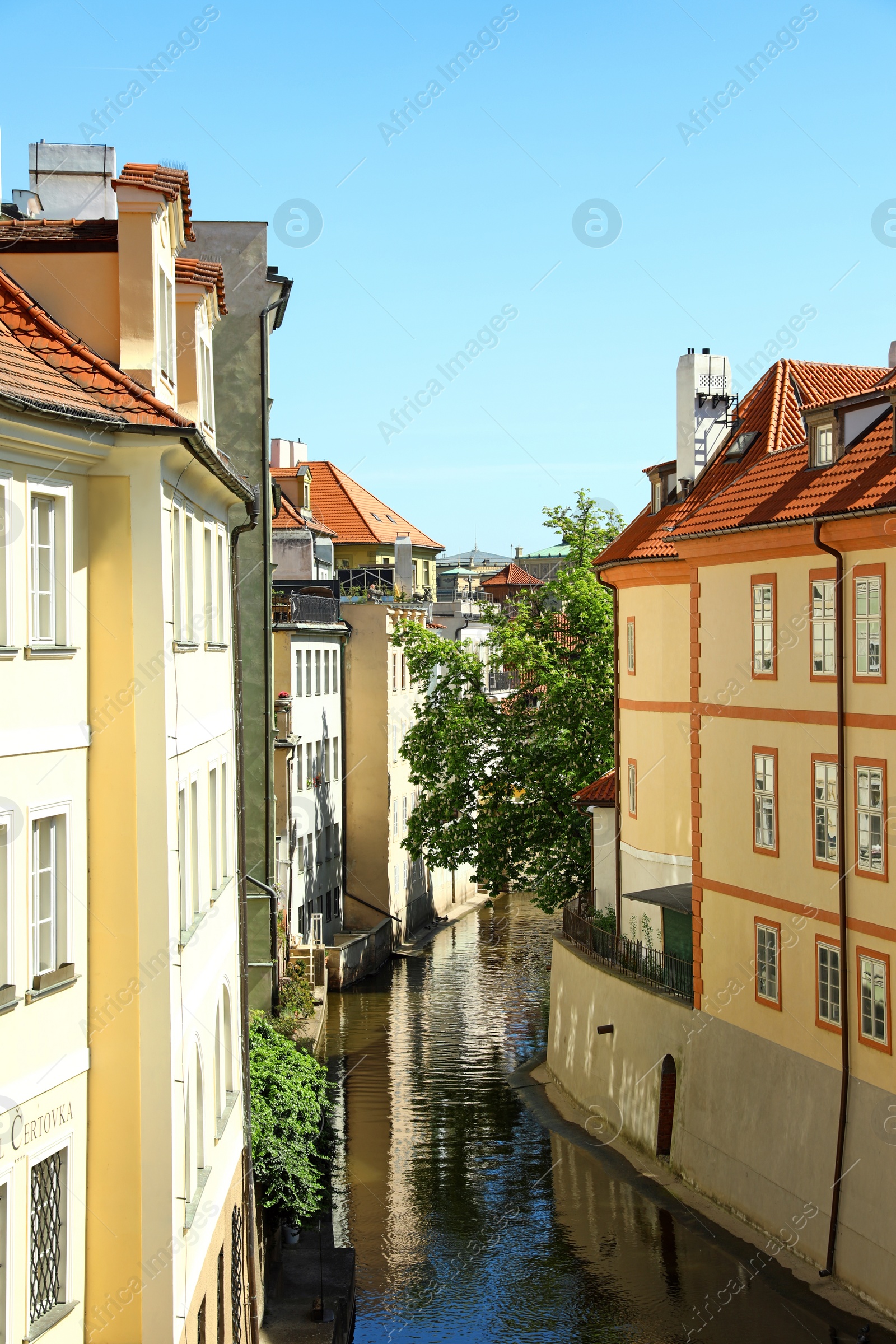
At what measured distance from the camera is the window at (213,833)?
52.9ft

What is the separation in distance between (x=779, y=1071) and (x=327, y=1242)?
7413 millimetres

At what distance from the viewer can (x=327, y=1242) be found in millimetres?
23047

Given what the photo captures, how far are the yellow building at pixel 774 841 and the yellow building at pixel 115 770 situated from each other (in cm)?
1017

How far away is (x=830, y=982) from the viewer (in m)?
21.1

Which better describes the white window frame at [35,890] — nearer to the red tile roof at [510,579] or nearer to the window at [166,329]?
the window at [166,329]

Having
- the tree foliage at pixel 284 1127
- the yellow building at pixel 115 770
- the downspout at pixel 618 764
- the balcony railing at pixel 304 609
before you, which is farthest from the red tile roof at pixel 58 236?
the balcony railing at pixel 304 609

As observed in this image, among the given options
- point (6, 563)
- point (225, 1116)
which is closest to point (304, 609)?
point (225, 1116)

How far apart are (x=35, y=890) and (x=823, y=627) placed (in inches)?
532

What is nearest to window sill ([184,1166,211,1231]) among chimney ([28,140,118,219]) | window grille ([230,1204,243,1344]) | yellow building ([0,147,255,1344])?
yellow building ([0,147,255,1344])

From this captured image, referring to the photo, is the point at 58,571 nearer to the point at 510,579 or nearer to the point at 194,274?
the point at 194,274

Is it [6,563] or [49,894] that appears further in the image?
[49,894]

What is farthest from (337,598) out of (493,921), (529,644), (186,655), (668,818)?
(186,655)

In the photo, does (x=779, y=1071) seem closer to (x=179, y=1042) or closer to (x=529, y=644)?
(x=179, y=1042)

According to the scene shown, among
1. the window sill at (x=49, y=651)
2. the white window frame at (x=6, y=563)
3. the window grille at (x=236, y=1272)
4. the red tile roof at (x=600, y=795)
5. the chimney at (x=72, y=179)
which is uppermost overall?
the chimney at (x=72, y=179)
